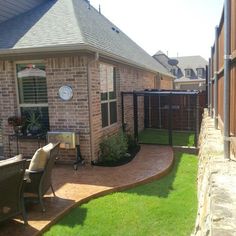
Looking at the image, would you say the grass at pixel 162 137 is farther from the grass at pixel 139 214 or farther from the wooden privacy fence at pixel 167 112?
the grass at pixel 139 214

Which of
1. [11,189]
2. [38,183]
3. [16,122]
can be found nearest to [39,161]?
[38,183]

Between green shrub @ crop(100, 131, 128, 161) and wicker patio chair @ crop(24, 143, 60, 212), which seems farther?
green shrub @ crop(100, 131, 128, 161)

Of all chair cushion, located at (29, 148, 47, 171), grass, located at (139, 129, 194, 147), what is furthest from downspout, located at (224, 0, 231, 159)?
grass, located at (139, 129, 194, 147)

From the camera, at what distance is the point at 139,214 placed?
4.59 metres

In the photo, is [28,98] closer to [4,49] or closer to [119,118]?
[4,49]

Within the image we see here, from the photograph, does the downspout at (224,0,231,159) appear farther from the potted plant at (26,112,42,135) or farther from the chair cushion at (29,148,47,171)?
the potted plant at (26,112,42,135)

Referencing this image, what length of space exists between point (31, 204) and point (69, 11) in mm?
6138

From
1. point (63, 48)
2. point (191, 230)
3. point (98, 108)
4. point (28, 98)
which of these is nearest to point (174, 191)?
point (191, 230)

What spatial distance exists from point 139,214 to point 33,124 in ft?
14.2

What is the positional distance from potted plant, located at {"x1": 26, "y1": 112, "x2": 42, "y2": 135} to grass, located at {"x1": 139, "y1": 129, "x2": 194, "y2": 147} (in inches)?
170

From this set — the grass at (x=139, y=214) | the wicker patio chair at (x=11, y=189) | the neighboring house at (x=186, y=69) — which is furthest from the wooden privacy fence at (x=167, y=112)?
the neighboring house at (x=186, y=69)

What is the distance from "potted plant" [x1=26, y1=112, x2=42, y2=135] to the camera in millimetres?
7602

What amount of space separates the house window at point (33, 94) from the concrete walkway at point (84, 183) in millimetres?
1522

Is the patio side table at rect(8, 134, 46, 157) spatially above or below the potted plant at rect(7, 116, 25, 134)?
below
